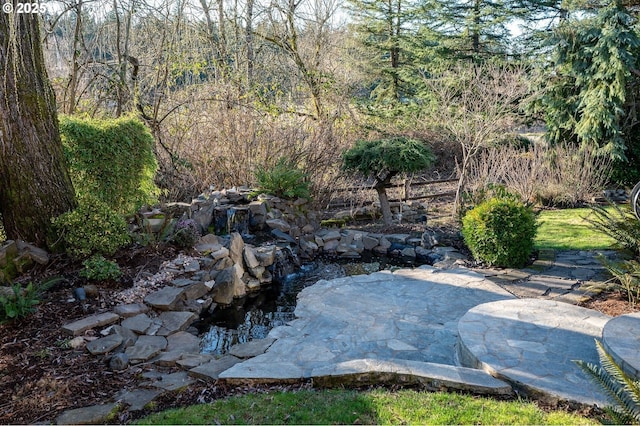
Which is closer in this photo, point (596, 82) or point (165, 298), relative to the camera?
Answer: point (165, 298)

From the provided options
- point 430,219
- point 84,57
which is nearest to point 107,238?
point 84,57

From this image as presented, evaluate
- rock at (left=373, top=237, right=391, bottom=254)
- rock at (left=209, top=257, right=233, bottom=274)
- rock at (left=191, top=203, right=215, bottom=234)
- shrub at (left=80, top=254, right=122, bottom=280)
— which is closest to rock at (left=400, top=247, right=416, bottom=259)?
rock at (left=373, top=237, right=391, bottom=254)

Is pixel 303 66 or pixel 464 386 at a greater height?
pixel 303 66

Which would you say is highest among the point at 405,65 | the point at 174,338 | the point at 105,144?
the point at 405,65

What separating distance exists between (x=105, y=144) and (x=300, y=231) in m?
3.31

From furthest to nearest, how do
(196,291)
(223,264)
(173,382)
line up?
(223,264) < (196,291) < (173,382)

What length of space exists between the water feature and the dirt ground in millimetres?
958

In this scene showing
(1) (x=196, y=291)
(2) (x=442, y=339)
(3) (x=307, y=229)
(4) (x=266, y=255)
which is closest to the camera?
(2) (x=442, y=339)

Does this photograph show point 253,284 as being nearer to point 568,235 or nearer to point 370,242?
point 370,242

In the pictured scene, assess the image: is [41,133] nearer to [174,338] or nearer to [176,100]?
[174,338]

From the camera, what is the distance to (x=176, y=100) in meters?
8.48

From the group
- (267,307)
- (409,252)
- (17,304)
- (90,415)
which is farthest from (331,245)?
(90,415)

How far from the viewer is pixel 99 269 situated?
4.55 meters

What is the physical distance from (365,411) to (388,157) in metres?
4.95
